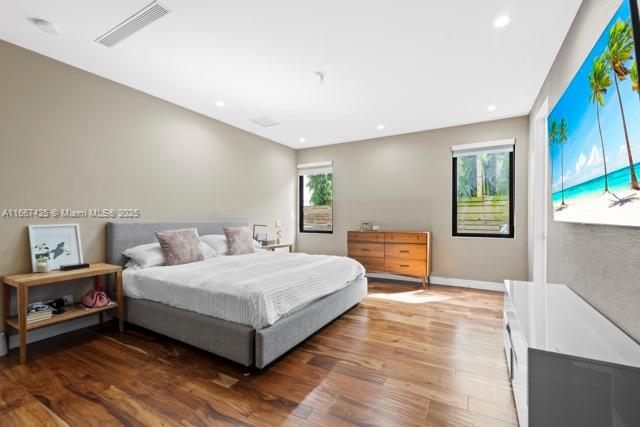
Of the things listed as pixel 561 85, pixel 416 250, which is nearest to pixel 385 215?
pixel 416 250

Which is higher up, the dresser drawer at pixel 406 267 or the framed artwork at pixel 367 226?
the framed artwork at pixel 367 226

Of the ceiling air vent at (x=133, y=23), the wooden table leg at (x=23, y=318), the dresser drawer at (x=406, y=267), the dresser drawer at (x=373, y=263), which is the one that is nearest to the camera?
the ceiling air vent at (x=133, y=23)

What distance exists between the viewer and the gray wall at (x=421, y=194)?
4.18m

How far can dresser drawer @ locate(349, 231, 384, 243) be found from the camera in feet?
15.6

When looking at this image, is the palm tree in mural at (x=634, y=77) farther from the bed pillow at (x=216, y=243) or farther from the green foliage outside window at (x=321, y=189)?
the green foliage outside window at (x=321, y=189)

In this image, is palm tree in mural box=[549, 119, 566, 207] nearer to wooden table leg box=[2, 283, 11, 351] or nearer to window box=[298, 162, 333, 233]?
window box=[298, 162, 333, 233]

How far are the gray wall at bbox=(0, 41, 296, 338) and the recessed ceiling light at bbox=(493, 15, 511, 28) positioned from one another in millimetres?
3636

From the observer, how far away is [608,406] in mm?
1005

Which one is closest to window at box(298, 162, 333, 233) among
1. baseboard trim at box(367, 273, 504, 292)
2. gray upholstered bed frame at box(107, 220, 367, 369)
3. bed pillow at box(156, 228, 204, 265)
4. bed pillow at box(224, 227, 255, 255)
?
baseboard trim at box(367, 273, 504, 292)

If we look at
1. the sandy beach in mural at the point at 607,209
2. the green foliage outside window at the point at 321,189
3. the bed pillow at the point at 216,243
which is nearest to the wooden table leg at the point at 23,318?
the bed pillow at the point at 216,243

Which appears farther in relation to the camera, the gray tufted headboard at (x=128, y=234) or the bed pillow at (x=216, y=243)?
the bed pillow at (x=216, y=243)

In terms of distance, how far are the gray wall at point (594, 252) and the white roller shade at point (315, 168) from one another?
375cm

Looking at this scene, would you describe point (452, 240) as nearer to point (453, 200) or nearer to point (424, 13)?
point (453, 200)

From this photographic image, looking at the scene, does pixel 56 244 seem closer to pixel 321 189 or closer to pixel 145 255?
pixel 145 255
